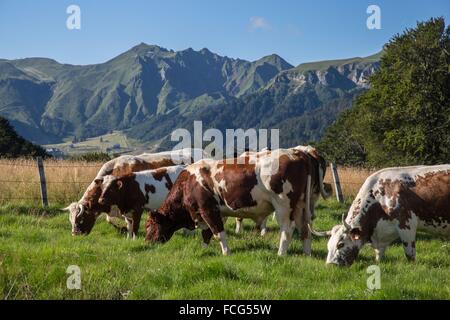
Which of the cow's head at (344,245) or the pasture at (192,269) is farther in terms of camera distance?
the cow's head at (344,245)

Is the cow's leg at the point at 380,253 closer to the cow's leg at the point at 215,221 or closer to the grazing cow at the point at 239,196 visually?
the grazing cow at the point at 239,196

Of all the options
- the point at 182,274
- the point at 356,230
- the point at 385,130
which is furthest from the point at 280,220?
the point at 385,130

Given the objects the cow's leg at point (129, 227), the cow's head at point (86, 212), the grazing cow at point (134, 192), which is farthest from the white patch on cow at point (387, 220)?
the cow's head at point (86, 212)

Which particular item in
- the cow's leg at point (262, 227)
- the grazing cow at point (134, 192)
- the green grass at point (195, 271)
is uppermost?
the grazing cow at point (134, 192)

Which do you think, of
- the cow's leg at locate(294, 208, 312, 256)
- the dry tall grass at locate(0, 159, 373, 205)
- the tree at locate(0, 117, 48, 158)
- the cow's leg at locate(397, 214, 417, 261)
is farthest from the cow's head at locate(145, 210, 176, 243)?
the tree at locate(0, 117, 48, 158)

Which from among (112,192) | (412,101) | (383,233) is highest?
(412,101)

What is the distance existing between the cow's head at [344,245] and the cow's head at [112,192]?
5.62 metres

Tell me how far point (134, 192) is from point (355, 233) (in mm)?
6016

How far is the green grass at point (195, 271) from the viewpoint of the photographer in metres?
6.81

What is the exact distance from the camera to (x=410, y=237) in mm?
9523

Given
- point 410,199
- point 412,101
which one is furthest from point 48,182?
point 412,101

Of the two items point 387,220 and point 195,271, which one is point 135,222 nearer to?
point 195,271

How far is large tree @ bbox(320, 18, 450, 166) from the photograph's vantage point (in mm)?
35344

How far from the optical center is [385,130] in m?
40.9
